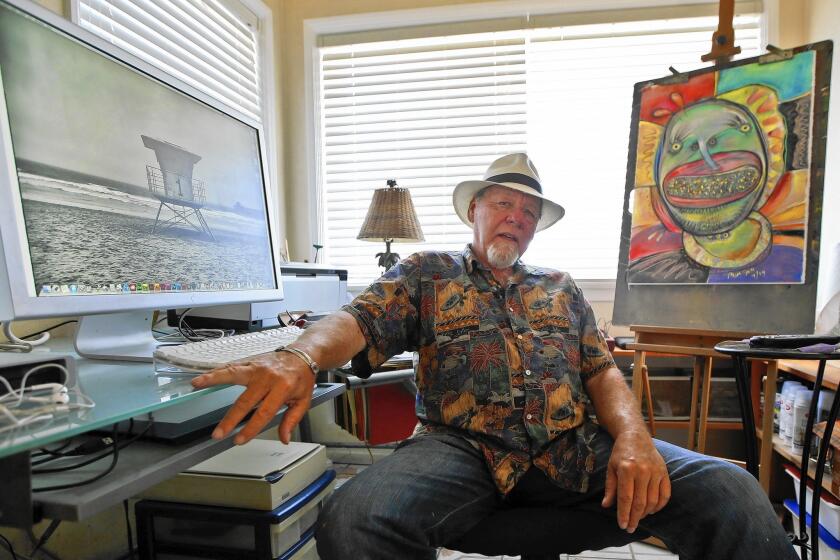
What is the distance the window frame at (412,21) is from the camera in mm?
2375

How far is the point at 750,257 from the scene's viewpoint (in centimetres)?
163

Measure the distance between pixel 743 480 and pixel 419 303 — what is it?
2.50 ft

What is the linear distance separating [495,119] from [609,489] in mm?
2025

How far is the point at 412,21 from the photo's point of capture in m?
2.55

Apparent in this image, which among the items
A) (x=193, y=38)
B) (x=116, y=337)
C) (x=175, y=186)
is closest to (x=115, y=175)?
(x=175, y=186)

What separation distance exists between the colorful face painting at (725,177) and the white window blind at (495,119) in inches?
22.9

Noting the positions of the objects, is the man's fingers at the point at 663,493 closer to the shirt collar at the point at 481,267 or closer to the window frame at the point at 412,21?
the shirt collar at the point at 481,267

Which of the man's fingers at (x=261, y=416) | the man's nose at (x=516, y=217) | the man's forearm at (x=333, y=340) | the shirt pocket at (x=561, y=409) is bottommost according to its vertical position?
the shirt pocket at (x=561, y=409)

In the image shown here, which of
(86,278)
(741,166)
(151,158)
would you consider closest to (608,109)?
(741,166)

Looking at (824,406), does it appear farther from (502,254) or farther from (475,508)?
(475,508)

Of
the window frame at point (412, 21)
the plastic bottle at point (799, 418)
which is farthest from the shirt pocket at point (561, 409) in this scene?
the window frame at point (412, 21)

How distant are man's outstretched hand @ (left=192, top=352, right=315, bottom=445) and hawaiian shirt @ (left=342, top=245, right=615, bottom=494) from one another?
1.18 ft

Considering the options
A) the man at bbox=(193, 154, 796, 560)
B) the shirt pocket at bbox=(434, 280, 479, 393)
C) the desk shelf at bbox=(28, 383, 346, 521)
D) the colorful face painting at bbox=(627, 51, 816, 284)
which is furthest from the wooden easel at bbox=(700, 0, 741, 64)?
the desk shelf at bbox=(28, 383, 346, 521)

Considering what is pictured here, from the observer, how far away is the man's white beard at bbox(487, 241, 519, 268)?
1337 mm
